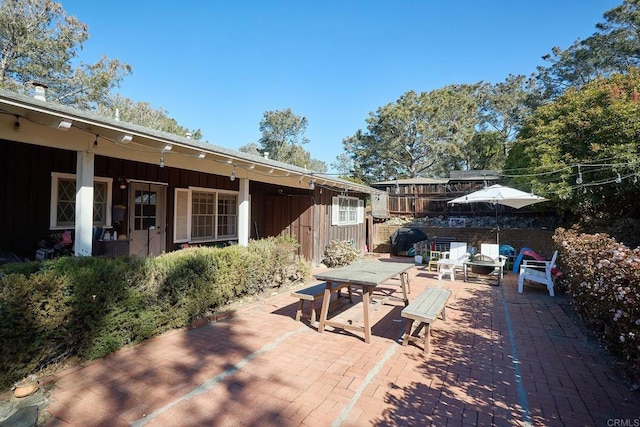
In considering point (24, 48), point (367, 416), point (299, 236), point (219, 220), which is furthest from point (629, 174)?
point (24, 48)

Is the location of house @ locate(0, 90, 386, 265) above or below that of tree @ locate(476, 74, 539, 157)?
below

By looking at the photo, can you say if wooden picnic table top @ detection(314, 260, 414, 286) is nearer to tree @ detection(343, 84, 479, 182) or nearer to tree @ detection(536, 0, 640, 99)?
tree @ detection(343, 84, 479, 182)

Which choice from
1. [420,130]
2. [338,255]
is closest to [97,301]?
[338,255]

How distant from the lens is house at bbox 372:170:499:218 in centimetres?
1766

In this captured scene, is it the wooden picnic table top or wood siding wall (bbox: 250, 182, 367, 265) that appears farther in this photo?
wood siding wall (bbox: 250, 182, 367, 265)

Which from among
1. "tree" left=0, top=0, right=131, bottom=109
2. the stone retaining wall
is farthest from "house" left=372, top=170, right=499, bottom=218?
"tree" left=0, top=0, right=131, bottom=109

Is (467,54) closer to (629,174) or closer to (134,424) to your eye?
(629,174)

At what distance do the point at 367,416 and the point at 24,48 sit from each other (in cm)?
2466

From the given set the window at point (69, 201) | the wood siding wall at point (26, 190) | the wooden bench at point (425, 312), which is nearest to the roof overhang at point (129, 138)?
the wood siding wall at point (26, 190)

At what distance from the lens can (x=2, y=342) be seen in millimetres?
2771

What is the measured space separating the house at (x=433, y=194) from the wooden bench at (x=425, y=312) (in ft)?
42.5

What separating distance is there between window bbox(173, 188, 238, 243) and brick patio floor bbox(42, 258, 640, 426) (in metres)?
3.93

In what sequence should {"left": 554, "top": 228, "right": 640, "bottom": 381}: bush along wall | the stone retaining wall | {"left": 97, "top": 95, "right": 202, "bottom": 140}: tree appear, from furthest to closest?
{"left": 97, "top": 95, "right": 202, "bottom": 140}: tree, the stone retaining wall, {"left": 554, "top": 228, "right": 640, "bottom": 381}: bush along wall

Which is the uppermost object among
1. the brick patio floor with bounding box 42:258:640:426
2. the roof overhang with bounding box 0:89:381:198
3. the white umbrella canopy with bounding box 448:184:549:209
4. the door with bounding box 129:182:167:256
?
the roof overhang with bounding box 0:89:381:198
